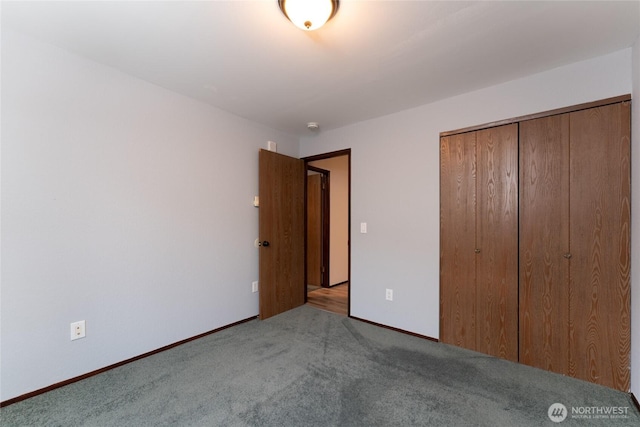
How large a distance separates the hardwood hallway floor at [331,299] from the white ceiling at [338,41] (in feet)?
8.55

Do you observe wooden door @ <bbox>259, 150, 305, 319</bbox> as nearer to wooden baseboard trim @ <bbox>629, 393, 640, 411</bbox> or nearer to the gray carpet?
the gray carpet

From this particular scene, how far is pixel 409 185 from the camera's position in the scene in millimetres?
2828

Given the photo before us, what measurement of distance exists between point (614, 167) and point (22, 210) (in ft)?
12.8

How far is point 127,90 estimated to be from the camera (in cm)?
220

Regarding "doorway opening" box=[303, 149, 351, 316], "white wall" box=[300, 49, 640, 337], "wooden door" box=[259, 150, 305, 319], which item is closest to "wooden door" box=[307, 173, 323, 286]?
"doorway opening" box=[303, 149, 351, 316]

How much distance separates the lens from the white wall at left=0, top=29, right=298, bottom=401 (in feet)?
5.65

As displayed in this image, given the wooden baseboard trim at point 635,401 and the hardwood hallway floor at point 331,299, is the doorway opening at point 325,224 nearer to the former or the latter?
the hardwood hallway floor at point 331,299

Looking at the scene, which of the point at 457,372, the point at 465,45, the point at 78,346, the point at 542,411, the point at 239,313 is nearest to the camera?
the point at 542,411

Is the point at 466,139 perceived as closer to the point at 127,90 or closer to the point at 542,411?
the point at 542,411

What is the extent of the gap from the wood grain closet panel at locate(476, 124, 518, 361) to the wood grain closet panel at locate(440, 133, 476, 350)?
2.3 inches

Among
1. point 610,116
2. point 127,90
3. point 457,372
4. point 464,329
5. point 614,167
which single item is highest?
point 127,90

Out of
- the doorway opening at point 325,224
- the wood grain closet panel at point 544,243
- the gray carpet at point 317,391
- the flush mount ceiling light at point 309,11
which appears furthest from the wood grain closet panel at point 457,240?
the doorway opening at point 325,224

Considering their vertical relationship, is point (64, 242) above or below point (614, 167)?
below

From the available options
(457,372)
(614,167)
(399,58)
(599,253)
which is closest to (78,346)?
(457,372)
